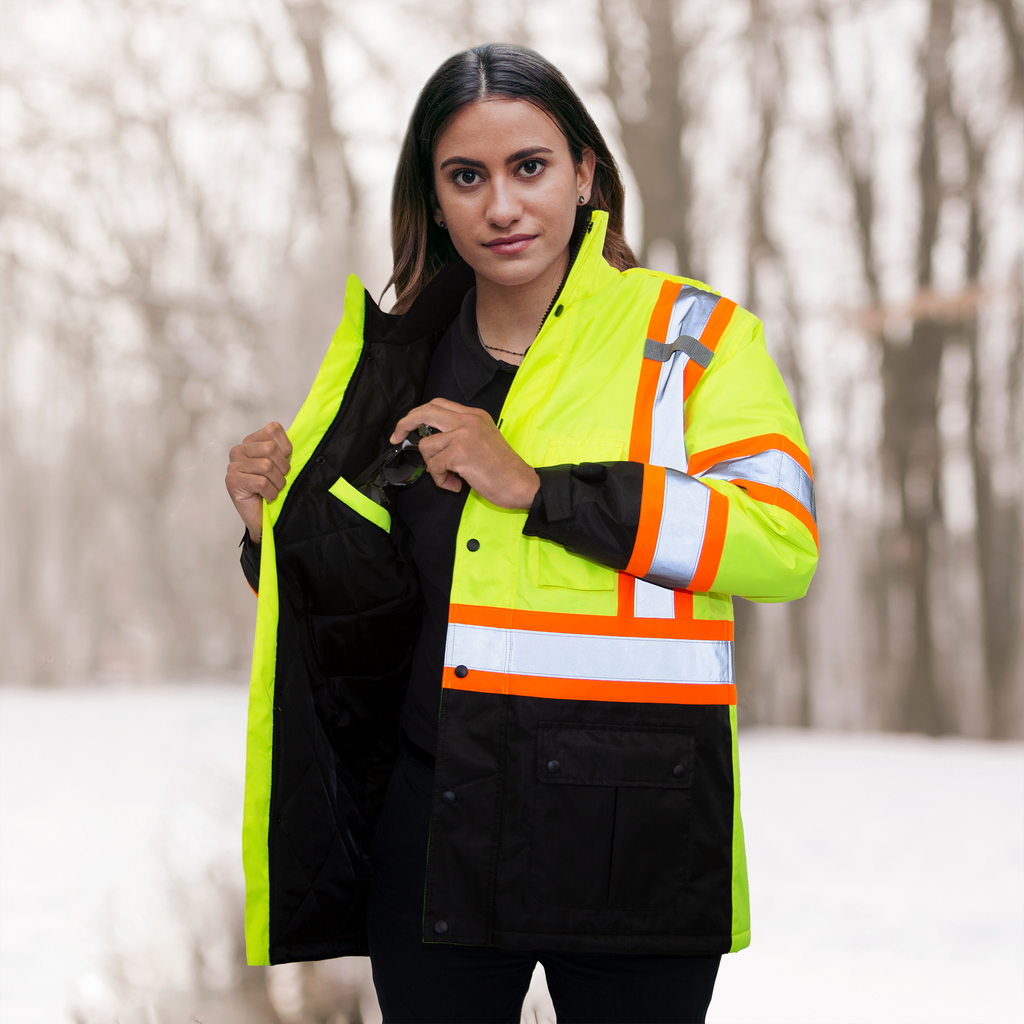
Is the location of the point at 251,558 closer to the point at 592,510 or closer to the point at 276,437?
the point at 276,437

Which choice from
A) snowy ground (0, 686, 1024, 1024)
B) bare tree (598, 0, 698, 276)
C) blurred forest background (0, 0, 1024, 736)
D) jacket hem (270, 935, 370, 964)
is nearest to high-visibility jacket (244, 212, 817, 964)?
jacket hem (270, 935, 370, 964)

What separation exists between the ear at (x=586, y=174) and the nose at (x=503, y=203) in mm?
135

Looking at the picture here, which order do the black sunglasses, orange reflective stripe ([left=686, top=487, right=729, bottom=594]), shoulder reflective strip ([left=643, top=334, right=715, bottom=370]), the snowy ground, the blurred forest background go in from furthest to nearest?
the blurred forest background
the snowy ground
the black sunglasses
shoulder reflective strip ([left=643, top=334, right=715, bottom=370])
orange reflective stripe ([left=686, top=487, right=729, bottom=594])

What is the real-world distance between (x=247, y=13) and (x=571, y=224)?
14.0 feet

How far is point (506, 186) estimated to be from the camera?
113cm

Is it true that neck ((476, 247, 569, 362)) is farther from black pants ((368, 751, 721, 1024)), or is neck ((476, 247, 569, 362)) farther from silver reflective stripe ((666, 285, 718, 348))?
black pants ((368, 751, 721, 1024))

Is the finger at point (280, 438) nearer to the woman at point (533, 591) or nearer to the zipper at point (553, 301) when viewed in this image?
the woman at point (533, 591)

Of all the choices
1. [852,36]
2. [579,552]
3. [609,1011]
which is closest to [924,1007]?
Result: [609,1011]

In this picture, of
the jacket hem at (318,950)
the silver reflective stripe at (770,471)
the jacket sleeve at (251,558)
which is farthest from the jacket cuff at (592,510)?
the jacket hem at (318,950)

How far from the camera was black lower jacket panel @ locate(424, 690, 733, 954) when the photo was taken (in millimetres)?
1026

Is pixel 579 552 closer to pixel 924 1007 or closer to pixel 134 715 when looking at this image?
pixel 924 1007

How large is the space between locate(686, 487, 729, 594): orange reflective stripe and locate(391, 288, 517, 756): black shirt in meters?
0.30

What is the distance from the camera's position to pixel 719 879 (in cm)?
104

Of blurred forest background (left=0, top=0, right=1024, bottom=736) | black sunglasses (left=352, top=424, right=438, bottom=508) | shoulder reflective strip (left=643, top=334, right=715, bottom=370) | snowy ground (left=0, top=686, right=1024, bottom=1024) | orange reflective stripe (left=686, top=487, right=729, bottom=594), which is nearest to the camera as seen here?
orange reflective stripe (left=686, top=487, right=729, bottom=594)
